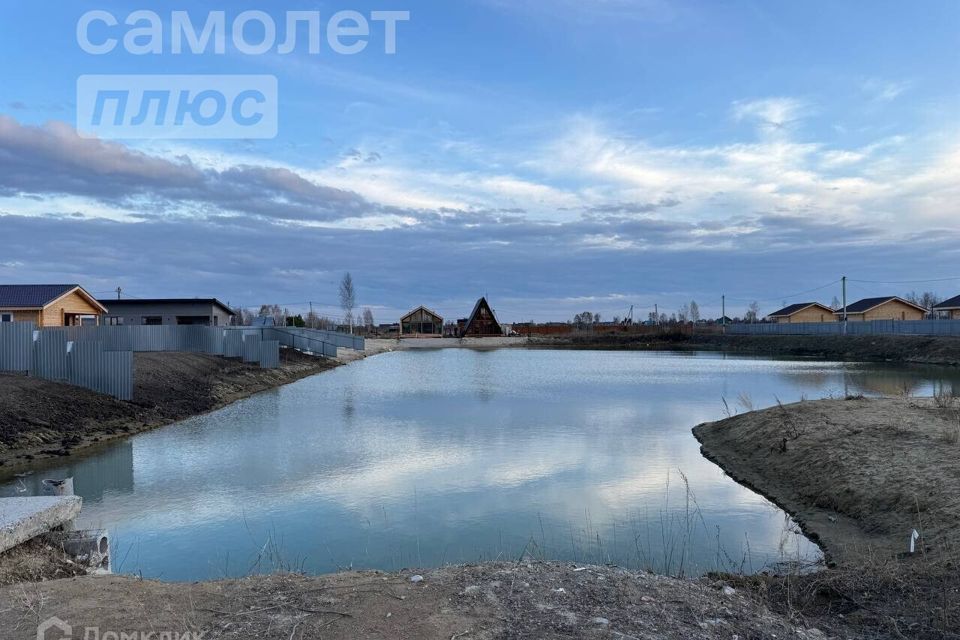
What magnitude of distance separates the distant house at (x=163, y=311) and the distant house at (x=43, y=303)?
14061 millimetres

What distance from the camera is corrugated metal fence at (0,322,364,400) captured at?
736 inches

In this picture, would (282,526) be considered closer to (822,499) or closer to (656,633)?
(656,633)

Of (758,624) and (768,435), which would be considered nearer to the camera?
(758,624)

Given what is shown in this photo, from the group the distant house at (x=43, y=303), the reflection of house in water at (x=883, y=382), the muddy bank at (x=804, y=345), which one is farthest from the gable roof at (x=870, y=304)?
the distant house at (x=43, y=303)

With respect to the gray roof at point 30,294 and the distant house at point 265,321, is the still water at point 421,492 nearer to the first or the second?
the gray roof at point 30,294

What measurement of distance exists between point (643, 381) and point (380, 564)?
2712 cm

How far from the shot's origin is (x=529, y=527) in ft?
32.4

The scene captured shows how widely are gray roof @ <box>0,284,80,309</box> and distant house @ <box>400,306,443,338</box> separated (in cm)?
6223

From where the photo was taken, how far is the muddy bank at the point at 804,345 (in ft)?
154

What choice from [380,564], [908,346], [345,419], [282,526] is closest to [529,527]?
[380,564]

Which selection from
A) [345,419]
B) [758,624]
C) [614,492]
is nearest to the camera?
[758,624]

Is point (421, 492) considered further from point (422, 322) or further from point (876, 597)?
point (422, 322)

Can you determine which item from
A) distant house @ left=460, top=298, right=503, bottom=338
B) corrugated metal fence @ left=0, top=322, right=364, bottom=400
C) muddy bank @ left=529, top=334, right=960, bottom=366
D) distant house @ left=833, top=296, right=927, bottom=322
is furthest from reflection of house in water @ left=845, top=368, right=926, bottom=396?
distant house @ left=460, top=298, right=503, bottom=338

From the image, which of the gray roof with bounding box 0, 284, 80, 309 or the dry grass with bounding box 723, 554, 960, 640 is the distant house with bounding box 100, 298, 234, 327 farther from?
the dry grass with bounding box 723, 554, 960, 640
